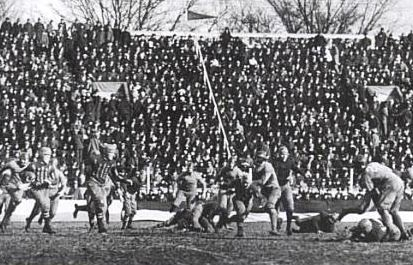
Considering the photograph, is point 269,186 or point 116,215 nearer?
point 269,186

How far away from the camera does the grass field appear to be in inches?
449

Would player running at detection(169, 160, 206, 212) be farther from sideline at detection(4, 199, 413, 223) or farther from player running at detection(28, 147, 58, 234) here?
player running at detection(28, 147, 58, 234)

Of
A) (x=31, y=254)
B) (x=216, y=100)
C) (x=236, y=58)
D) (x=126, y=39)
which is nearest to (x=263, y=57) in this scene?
(x=236, y=58)

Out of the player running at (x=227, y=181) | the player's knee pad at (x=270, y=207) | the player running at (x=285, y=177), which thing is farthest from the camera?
the player running at (x=227, y=181)

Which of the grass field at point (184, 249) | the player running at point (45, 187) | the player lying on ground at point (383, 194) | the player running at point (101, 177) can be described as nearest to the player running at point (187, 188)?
the grass field at point (184, 249)

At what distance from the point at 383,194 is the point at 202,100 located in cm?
1082

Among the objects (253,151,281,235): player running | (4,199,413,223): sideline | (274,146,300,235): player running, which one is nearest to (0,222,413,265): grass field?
(253,151,281,235): player running

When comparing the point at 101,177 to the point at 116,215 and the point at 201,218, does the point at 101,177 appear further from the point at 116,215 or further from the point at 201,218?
the point at 116,215

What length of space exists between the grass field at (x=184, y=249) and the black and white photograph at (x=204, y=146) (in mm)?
47

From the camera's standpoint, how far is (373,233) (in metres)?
13.7

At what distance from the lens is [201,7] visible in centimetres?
3159

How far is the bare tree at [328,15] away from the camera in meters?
42.8

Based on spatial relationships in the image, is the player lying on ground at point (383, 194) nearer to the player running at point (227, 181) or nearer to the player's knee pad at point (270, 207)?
the player's knee pad at point (270, 207)

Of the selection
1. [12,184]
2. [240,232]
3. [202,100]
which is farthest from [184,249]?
[202,100]
